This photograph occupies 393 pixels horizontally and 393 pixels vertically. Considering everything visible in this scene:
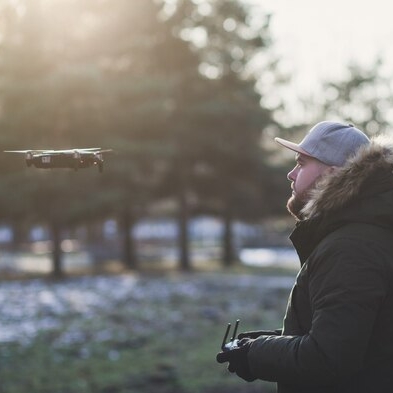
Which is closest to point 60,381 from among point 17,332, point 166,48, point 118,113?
point 17,332

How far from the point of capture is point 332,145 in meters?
3.07

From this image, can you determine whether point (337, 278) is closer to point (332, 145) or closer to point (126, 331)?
point (332, 145)

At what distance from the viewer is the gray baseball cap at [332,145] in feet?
10.0

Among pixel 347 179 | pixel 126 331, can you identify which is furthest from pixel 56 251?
pixel 347 179

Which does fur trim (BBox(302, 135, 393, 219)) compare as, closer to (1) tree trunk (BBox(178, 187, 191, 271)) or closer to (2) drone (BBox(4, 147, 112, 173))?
(2) drone (BBox(4, 147, 112, 173))

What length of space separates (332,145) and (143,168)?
23734mm

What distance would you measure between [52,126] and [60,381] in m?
12.1

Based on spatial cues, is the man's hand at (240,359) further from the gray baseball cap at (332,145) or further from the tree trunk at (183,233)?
the tree trunk at (183,233)

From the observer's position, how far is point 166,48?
28.6 metres

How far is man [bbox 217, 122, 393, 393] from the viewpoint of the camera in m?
2.71

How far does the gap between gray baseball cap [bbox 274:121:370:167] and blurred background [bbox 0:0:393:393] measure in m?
7.60

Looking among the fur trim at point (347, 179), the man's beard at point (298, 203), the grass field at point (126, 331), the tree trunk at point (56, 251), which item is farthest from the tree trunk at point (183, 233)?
the fur trim at point (347, 179)

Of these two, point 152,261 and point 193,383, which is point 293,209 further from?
point 152,261

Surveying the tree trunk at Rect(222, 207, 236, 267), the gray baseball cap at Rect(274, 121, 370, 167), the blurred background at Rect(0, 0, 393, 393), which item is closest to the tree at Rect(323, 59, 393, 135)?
the blurred background at Rect(0, 0, 393, 393)
